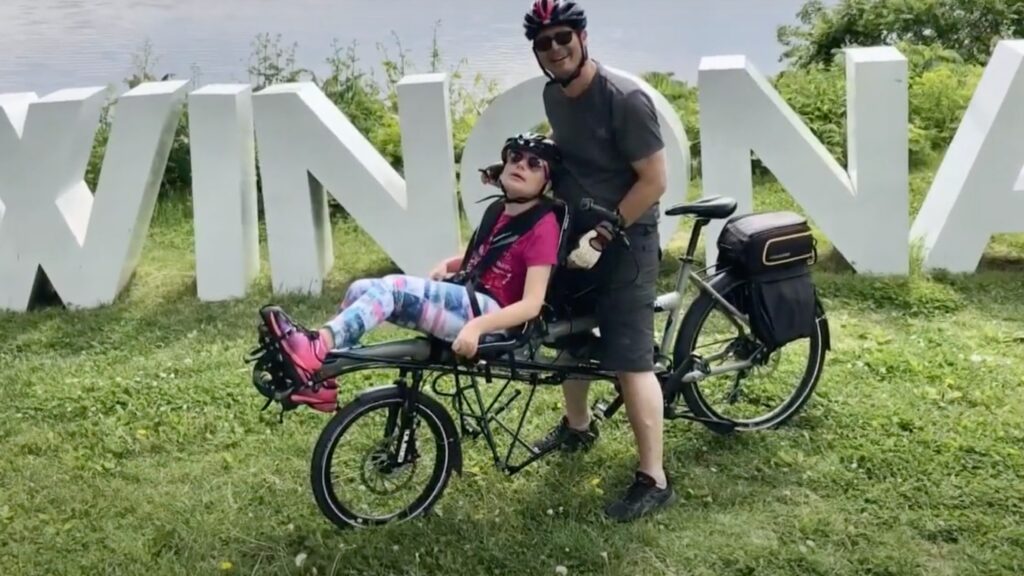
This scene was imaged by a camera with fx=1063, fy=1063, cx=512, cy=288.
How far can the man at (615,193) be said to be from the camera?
3104 millimetres

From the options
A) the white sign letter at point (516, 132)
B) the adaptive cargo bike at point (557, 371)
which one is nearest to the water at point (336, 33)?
the white sign letter at point (516, 132)

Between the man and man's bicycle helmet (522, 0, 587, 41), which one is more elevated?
man's bicycle helmet (522, 0, 587, 41)

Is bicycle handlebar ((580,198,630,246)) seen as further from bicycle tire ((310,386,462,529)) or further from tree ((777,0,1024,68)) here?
tree ((777,0,1024,68))

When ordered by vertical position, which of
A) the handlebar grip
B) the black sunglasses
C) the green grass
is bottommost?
the green grass

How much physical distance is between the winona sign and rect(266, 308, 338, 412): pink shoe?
8.80ft

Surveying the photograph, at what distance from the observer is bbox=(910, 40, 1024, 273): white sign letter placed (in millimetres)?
5438

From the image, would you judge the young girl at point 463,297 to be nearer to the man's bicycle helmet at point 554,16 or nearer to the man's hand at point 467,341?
the man's hand at point 467,341

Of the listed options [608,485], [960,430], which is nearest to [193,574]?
[608,485]

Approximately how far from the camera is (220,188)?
5.66 metres

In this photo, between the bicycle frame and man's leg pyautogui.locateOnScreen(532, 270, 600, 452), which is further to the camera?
Answer: man's leg pyautogui.locateOnScreen(532, 270, 600, 452)

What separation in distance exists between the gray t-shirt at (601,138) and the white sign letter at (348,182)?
88.0 inches

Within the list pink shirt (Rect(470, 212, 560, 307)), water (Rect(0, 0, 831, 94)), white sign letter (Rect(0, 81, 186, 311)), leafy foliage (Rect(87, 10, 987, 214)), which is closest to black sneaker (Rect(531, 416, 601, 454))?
pink shirt (Rect(470, 212, 560, 307))

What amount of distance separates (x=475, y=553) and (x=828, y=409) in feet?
5.26

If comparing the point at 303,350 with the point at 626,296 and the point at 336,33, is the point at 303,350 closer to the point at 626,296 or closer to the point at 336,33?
the point at 626,296
